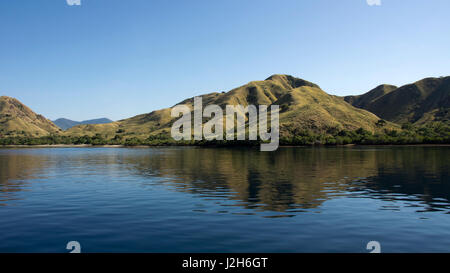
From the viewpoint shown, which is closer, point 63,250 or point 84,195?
point 63,250

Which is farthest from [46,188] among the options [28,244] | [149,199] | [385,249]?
[385,249]

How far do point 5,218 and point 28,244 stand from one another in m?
11.1

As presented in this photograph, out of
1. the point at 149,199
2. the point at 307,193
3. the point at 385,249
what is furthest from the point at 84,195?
the point at 385,249

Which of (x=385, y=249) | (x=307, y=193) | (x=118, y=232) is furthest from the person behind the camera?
(x=307, y=193)

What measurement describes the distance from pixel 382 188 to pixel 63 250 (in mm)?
45988

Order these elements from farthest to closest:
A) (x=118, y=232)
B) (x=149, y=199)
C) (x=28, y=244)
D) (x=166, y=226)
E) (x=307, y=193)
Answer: (x=307, y=193), (x=149, y=199), (x=166, y=226), (x=118, y=232), (x=28, y=244)

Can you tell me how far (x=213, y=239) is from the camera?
25.6 m

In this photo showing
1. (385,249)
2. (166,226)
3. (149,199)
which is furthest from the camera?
(149,199)

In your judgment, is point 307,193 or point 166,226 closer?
point 166,226

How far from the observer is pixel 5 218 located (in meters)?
33.5

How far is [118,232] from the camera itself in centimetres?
2777
